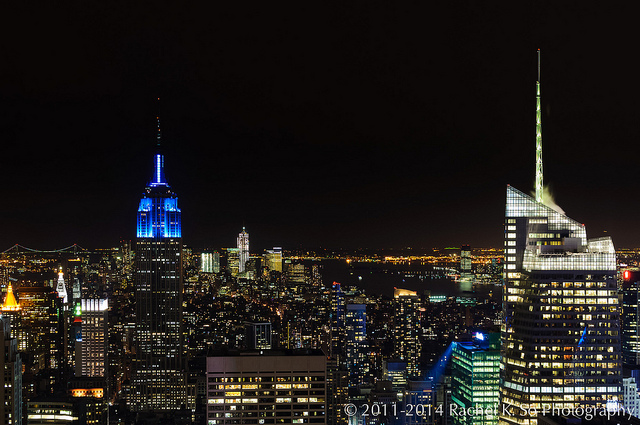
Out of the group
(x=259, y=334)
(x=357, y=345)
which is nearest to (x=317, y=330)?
(x=357, y=345)

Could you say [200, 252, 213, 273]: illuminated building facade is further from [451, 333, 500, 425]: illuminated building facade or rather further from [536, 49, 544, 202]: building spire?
[536, 49, 544, 202]: building spire

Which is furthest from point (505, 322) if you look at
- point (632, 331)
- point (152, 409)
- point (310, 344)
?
point (152, 409)

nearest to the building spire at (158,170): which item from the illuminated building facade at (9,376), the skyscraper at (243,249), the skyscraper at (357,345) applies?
the skyscraper at (243,249)

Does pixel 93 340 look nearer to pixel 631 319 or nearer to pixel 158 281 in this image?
pixel 158 281

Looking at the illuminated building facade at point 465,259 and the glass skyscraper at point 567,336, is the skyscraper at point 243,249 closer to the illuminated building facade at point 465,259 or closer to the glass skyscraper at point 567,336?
the illuminated building facade at point 465,259

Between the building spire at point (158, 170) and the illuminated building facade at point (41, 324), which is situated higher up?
the building spire at point (158, 170)

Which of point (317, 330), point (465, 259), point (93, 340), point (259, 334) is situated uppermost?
point (465, 259)

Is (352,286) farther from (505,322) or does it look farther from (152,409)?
(505,322)
